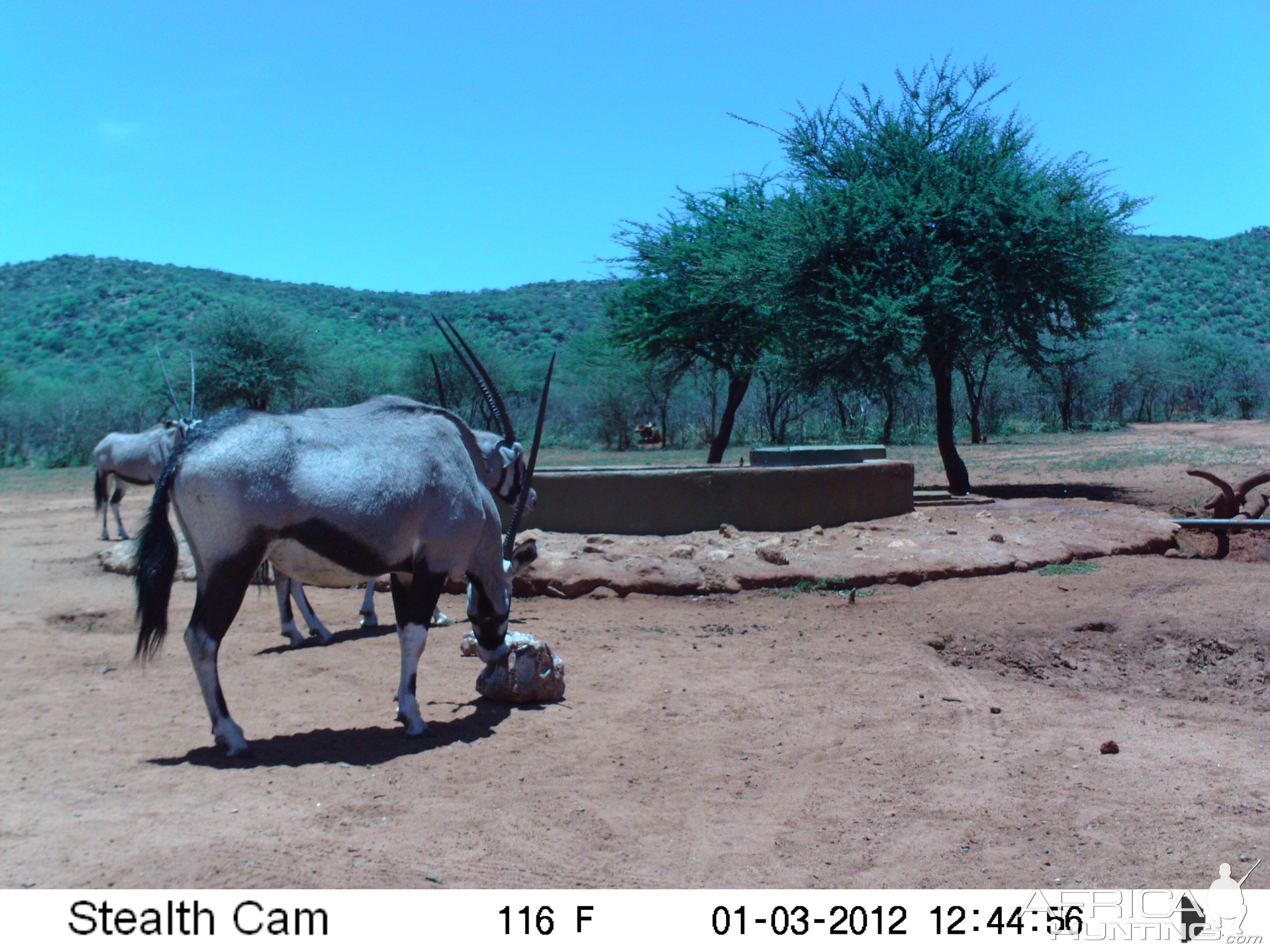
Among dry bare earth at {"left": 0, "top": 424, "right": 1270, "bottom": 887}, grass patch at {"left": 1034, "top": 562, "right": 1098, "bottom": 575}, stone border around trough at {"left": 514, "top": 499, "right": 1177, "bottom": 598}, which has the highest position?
stone border around trough at {"left": 514, "top": 499, "right": 1177, "bottom": 598}

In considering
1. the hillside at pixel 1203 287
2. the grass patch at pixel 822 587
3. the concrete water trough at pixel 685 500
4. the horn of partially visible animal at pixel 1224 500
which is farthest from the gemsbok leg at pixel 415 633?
the hillside at pixel 1203 287

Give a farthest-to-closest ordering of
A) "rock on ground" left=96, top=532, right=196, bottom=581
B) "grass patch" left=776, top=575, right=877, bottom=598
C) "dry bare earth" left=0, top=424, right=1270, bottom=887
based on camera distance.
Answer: "rock on ground" left=96, top=532, right=196, bottom=581
"grass patch" left=776, top=575, right=877, bottom=598
"dry bare earth" left=0, top=424, right=1270, bottom=887

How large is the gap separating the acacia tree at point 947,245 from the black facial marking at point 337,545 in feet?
35.5

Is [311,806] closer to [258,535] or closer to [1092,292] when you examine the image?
[258,535]

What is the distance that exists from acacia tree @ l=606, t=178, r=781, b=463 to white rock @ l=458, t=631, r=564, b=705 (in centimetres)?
1261

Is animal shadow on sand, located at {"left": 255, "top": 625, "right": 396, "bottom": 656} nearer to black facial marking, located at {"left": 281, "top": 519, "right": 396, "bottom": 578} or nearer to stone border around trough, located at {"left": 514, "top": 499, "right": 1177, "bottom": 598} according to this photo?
stone border around trough, located at {"left": 514, "top": 499, "right": 1177, "bottom": 598}

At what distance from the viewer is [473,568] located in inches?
219

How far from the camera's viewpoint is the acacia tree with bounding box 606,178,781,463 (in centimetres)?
1883

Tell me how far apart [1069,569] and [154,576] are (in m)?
8.27

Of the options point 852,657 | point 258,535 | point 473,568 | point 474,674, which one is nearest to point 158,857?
point 258,535

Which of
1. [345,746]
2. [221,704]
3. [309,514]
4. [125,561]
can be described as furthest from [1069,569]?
[125,561]

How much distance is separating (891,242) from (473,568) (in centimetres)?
1155

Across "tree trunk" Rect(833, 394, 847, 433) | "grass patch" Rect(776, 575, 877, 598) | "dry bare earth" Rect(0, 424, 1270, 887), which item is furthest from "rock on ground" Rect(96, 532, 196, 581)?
"tree trunk" Rect(833, 394, 847, 433)

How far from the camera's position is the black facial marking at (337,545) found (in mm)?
4621
